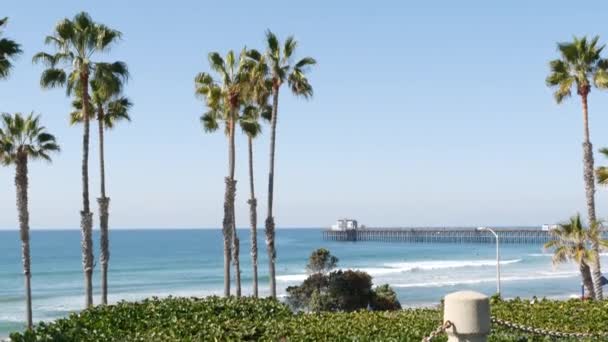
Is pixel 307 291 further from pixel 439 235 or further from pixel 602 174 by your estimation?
pixel 439 235

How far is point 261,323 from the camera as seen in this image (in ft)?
45.4

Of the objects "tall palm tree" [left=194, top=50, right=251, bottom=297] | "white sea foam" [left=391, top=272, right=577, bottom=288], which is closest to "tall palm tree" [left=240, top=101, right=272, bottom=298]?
"tall palm tree" [left=194, top=50, right=251, bottom=297]

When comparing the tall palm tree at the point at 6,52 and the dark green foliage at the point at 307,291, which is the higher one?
the tall palm tree at the point at 6,52

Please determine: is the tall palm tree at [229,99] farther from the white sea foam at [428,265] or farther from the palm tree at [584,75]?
the white sea foam at [428,265]

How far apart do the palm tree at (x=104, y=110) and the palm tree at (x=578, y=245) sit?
16994mm

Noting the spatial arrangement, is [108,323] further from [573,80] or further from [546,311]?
[573,80]

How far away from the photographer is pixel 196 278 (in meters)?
82.6

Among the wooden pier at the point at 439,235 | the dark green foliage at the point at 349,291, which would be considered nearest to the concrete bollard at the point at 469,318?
the dark green foliage at the point at 349,291

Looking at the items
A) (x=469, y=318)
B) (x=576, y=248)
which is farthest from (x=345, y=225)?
(x=469, y=318)

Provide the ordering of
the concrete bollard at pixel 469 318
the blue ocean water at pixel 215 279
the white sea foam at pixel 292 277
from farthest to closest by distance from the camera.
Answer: the white sea foam at pixel 292 277 < the blue ocean water at pixel 215 279 < the concrete bollard at pixel 469 318

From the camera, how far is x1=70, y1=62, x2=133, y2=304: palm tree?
27734 millimetres

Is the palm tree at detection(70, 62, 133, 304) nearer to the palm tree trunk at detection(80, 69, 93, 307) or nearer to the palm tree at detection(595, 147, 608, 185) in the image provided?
the palm tree trunk at detection(80, 69, 93, 307)

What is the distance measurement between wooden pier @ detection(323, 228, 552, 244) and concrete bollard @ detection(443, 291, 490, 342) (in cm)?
13560

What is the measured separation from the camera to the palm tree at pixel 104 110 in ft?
91.0
